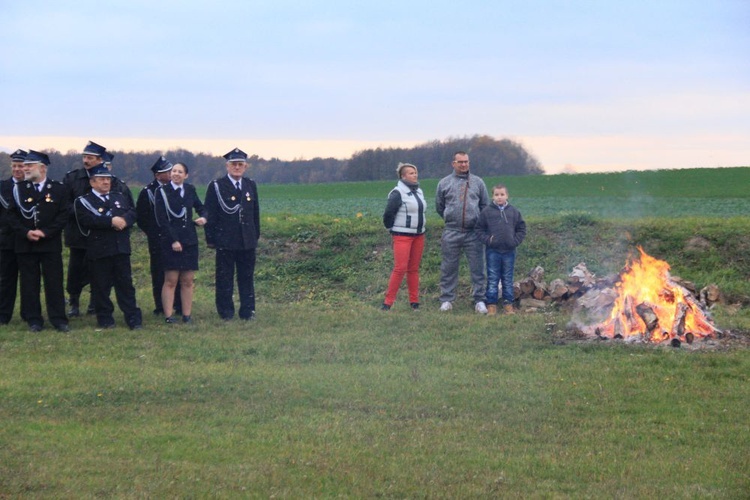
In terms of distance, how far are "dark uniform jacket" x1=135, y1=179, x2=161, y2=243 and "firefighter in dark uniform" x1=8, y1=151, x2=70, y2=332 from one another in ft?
3.73

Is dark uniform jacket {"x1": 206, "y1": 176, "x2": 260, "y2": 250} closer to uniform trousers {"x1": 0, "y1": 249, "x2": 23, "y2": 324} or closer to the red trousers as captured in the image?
the red trousers

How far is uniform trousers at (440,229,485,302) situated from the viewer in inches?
541

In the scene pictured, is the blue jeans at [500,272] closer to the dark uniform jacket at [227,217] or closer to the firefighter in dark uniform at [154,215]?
the dark uniform jacket at [227,217]

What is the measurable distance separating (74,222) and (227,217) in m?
2.14

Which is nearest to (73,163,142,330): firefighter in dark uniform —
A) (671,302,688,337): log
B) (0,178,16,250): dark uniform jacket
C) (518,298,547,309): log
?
(0,178,16,250): dark uniform jacket

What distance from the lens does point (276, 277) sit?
16578mm

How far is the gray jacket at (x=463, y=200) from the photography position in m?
13.7

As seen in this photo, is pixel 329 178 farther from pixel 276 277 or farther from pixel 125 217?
pixel 125 217

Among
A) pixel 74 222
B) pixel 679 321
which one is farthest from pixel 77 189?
pixel 679 321

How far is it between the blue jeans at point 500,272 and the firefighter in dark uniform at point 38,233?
5992mm

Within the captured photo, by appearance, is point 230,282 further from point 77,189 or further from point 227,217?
point 77,189

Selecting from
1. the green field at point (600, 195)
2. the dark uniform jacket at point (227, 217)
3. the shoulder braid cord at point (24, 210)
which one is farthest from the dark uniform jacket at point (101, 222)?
the green field at point (600, 195)

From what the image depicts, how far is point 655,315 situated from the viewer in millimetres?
10961

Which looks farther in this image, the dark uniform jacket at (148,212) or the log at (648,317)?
the dark uniform jacket at (148,212)
